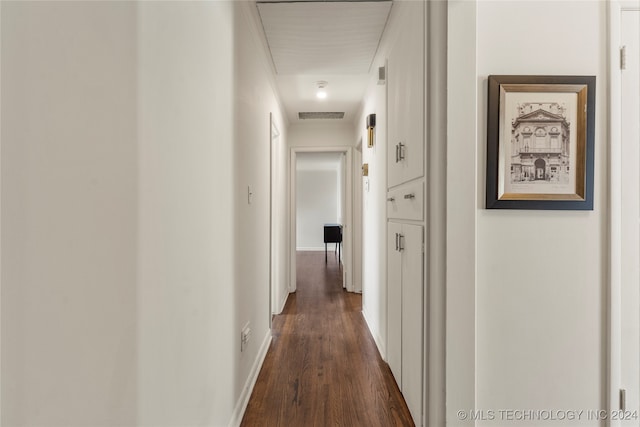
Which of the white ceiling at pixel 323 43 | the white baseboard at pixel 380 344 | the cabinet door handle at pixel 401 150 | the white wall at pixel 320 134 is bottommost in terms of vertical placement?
the white baseboard at pixel 380 344

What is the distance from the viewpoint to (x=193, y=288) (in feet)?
3.63

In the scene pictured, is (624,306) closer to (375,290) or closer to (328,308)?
(375,290)

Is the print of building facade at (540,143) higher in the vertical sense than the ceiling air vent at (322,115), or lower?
lower

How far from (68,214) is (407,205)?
1.53 metres

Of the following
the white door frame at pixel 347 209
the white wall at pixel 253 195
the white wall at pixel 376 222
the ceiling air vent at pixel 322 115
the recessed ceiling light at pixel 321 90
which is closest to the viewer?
the white wall at pixel 253 195

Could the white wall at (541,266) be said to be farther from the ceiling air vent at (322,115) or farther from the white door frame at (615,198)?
the ceiling air vent at (322,115)

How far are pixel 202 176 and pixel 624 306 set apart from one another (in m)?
1.98

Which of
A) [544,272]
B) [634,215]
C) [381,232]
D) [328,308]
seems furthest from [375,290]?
[634,215]

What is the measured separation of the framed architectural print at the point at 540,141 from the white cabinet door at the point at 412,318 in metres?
0.43

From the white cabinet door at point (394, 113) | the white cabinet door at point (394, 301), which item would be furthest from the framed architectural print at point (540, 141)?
the white cabinet door at point (394, 301)

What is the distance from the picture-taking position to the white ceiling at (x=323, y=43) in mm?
1977

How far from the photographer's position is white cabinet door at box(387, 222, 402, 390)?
1.91 m

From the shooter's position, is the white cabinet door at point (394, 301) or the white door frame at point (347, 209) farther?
the white door frame at point (347, 209)

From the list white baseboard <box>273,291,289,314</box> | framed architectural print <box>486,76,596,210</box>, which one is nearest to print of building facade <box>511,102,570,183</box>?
framed architectural print <box>486,76,596,210</box>
